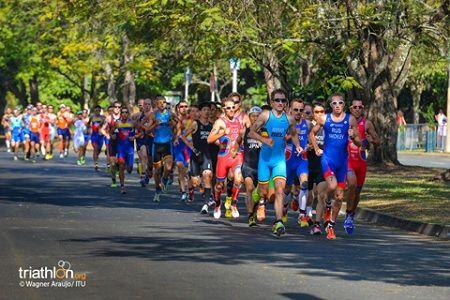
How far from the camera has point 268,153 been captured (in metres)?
18.7

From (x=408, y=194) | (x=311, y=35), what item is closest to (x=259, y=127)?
(x=408, y=194)

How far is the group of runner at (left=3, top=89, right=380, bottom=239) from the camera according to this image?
60.5 ft

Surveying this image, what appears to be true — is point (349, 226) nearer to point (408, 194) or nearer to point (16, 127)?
point (408, 194)

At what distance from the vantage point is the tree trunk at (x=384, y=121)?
35.0 meters

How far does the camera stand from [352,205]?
1902 centimetres

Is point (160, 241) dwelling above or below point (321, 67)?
below

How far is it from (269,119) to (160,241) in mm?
3003

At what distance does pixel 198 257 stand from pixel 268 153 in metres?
4.35

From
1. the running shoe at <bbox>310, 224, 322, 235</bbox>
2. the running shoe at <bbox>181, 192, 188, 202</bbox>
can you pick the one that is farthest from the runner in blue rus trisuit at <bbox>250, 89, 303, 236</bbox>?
the running shoe at <bbox>181, 192, 188, 202</bbox>

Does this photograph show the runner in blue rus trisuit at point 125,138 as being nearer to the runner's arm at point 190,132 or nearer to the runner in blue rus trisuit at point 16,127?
the runner's arm at point 190,132

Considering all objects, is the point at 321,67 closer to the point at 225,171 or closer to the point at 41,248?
the point at 225,171

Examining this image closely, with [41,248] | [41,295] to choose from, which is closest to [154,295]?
[41,295]

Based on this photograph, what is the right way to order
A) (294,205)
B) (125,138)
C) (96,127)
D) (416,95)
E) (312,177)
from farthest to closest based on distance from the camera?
(416,95)
(96,127)
(125,138)
(294,205)
(312,177)

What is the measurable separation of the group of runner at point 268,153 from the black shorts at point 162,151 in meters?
0.02
